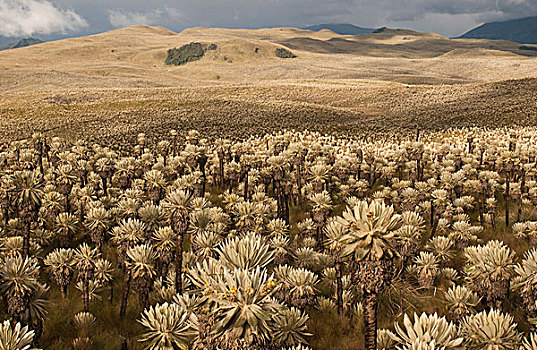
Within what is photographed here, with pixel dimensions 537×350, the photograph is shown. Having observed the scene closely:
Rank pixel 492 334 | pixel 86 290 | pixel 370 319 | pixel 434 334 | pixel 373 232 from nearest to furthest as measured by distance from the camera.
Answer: pixel 434 334 < pixel 492 334 < pixel 373 232 < pixel 370 319 < pixel 86 290

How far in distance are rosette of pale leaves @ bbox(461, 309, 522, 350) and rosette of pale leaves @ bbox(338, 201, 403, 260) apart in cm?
227

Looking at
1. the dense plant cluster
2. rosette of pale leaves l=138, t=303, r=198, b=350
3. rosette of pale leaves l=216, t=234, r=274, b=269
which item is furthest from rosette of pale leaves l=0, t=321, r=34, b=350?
rosette of pale leaves l=216, t=234, r=274, b=269

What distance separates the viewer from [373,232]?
7156 mm

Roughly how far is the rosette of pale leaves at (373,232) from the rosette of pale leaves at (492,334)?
2.27 metres

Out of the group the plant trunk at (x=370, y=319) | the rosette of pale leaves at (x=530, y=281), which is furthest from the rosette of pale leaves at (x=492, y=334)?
the plant trunk at (x=370, y=319)

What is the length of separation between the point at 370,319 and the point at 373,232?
2.07m

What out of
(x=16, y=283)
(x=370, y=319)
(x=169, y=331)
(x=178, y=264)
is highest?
(x=16, y=283)

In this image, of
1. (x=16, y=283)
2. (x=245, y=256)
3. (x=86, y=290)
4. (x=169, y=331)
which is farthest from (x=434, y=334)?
(x=86, y=290)

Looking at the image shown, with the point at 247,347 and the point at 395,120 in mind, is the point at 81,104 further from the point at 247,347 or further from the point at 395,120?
the point at 247,347

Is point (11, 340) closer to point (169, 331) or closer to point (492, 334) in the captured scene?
point (169, 331)

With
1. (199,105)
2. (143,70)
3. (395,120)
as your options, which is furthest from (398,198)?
(143,70)

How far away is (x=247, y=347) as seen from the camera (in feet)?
17.2

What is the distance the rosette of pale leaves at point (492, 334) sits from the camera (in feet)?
22.6

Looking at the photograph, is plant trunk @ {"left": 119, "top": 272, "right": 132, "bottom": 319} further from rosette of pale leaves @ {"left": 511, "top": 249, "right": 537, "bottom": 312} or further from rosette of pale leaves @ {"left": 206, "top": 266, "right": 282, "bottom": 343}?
rosette of pale leaves @ {"left": 511, "top": 249, "right": 537, "bottom": 312}
